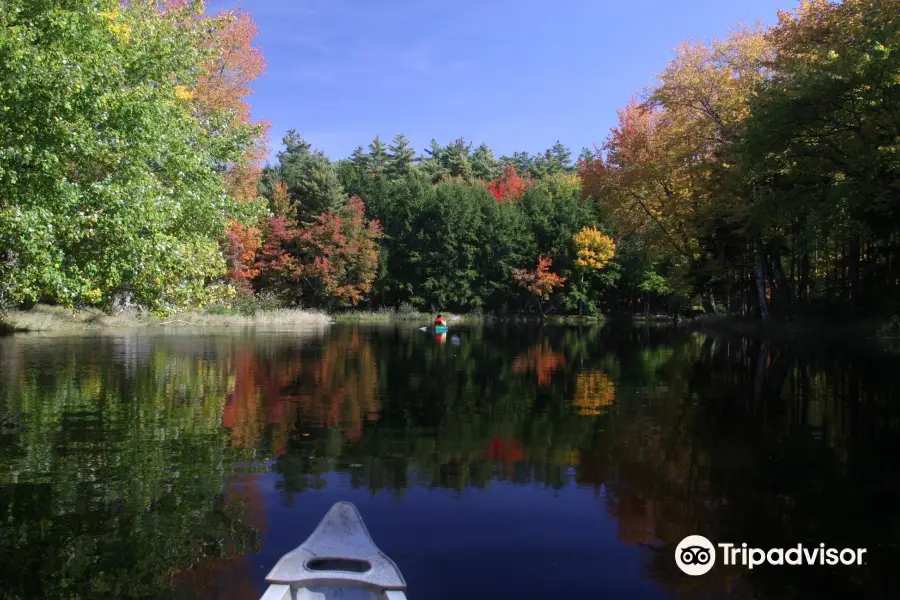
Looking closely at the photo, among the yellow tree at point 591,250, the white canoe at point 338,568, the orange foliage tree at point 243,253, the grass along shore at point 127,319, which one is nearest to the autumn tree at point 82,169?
the white canoe at point 338,568

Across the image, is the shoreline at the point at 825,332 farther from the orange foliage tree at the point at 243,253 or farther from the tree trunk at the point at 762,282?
the orange foliage tree at the point at 243,253

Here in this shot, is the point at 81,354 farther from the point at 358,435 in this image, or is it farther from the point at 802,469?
the point at 802,469

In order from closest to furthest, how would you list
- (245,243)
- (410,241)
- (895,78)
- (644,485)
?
(644,485)
(895,78)
(245,243)
(410,241)

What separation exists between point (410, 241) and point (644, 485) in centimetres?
5919

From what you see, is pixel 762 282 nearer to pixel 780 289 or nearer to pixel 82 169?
pixel 780 289

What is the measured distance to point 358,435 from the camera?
10578mm

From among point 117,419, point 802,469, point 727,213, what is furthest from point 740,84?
point 117,419

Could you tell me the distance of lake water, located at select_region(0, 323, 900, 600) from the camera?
560cm

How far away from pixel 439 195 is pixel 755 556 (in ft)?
199

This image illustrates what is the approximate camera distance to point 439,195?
6519 cm

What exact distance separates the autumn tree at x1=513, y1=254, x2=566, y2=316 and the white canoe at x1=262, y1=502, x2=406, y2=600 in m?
58.1

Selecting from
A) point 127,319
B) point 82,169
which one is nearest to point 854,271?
point 82,169

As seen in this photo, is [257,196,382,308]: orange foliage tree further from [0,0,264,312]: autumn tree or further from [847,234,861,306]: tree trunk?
[0,0,264,312]: autumn tree

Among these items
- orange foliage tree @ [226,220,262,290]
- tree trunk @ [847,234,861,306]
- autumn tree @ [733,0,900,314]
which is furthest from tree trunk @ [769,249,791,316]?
orange foliage tree @ [226,220,262,290]
